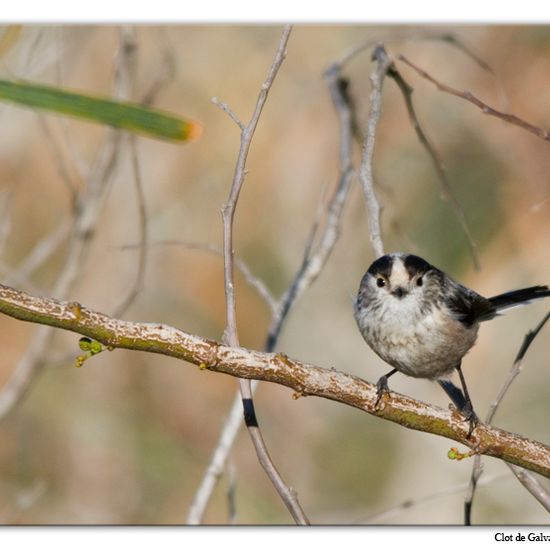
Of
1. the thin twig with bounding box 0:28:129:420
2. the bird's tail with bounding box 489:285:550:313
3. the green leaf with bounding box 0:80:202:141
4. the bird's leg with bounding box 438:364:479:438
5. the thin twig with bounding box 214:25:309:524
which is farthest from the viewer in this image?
the thin twig with bounding box 0:28:129:420

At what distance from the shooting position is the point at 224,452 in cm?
207

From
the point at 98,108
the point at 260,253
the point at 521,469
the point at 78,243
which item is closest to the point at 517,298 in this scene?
the point at 521,469

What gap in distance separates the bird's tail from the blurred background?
0.35 metres

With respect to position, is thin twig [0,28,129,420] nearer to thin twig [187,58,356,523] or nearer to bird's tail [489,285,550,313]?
thin twig [187,58,356,523]

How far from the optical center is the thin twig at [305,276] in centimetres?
206

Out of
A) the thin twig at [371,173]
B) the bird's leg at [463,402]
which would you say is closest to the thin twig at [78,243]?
the thin twig at [371,173]

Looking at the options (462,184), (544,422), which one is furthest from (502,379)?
(462,184)

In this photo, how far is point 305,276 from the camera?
7.18 feet

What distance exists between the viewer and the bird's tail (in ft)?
7.40

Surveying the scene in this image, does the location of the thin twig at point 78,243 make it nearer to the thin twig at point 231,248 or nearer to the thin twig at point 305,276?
the thin twig at point 305,276

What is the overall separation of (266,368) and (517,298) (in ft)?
3.17

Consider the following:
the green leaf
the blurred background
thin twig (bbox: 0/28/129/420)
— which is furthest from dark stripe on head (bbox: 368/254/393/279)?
the green leaf

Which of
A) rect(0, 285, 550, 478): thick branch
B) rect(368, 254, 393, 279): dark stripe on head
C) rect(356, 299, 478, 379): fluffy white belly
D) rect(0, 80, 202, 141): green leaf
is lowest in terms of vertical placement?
rect(0, 80, 202, 141): green leaf
